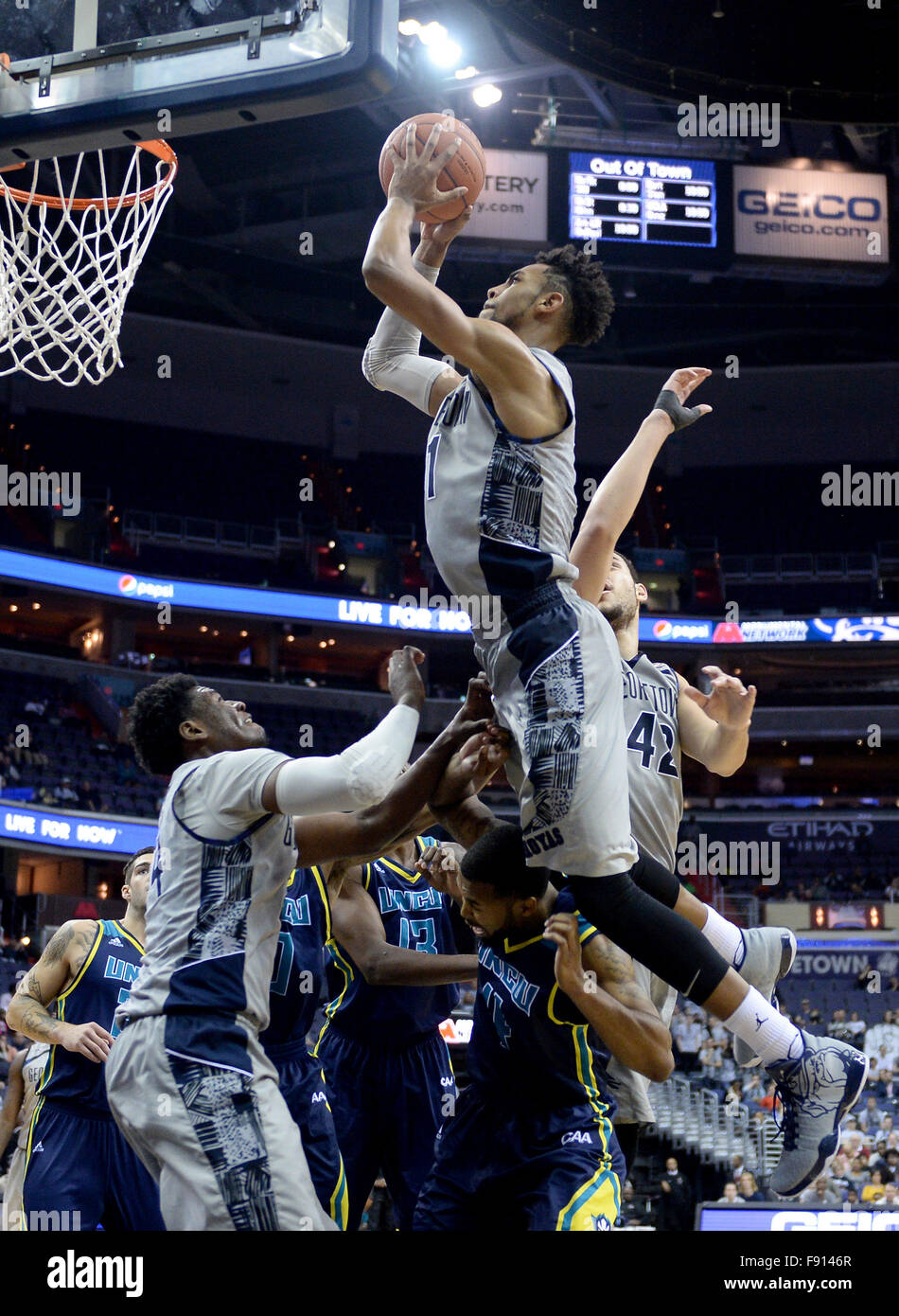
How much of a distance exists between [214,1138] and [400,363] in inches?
98.0

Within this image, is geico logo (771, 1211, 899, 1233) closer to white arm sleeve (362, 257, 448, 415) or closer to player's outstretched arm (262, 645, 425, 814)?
player's outstretched arm (262, 645, 425, 814)

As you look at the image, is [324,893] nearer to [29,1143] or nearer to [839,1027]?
[29,1143]

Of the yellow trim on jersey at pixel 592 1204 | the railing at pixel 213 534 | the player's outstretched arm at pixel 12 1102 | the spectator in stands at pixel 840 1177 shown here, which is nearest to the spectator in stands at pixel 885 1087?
the spectator in stands at pixel 840 1177

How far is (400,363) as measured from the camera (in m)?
4.68

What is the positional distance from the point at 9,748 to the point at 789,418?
674 inches

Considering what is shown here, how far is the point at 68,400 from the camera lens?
28.2 m

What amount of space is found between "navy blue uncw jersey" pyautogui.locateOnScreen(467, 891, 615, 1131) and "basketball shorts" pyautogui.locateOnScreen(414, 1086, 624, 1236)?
51mm

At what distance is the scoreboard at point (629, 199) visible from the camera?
63.5 ft

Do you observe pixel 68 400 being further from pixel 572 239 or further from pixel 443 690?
pixel 572 239

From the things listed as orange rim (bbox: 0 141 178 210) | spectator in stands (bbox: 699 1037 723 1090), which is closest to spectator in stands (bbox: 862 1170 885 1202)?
spectator in stands (bbox: 699 1037 723 1090)

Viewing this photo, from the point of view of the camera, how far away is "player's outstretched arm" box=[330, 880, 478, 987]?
4.93m

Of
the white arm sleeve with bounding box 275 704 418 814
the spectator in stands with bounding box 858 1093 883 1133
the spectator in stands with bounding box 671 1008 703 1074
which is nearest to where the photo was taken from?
the white arm sleeve with bounding box 275 704 418 814

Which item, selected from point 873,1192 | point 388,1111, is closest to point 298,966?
point 388,1111

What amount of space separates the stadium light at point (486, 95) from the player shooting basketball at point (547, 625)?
17594mm
